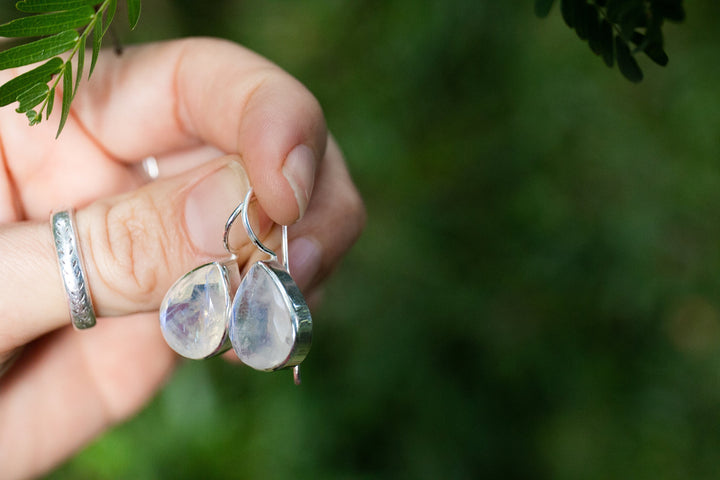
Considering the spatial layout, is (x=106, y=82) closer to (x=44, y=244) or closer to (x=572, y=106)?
(x=44, y=244)

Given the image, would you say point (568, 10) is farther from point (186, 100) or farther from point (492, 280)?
point (492, 280)

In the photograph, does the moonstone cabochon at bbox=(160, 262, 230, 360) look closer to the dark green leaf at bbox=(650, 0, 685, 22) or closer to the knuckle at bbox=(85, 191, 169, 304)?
the knuckle at bbox=(85, 191, 169, 304)

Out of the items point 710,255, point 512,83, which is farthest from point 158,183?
point 710,255

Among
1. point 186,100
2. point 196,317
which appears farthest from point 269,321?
point 186,100

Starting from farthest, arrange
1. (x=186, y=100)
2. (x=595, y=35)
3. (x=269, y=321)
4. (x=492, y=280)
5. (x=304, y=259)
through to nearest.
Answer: (x=492, y=280), (x=186, y=100), (x=304, y=259), (x=269, y=321), (x=595, y=35)

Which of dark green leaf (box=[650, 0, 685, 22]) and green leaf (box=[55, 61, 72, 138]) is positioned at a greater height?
green leaf (box=[55, 61, 72, 138])

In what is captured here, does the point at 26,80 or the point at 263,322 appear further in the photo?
the point at 263,322

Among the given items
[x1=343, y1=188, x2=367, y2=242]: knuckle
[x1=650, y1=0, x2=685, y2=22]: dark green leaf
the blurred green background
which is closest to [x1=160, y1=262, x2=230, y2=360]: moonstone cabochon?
[x1=343, y1=188, x2=367, y2=242]: knuckle

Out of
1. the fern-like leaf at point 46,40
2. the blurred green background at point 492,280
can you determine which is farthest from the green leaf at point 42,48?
the blurred green background at point 492,280
